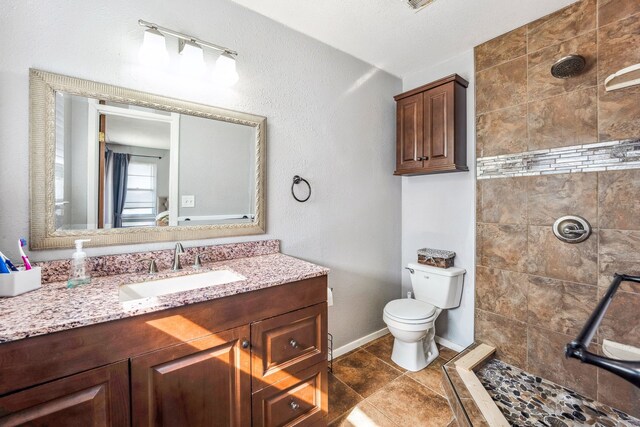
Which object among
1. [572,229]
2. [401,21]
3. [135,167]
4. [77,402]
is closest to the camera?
[77,402]

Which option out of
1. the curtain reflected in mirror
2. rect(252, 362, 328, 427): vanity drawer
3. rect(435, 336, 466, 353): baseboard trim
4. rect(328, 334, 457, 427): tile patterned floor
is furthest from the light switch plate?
rect(435, 336, 466, 353): baseboard trim

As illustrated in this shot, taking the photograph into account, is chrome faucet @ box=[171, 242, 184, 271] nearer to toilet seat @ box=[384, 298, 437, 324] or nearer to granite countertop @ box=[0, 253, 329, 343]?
granite countertop @ box=[0, 253, 329, 343]

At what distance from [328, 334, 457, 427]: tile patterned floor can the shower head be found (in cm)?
220

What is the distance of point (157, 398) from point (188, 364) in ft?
0.46

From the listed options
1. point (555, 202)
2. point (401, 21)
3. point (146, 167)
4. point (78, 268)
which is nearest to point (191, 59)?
point (146, 167)

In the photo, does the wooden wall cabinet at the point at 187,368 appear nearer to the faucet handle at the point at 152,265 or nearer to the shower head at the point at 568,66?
the faucet handle at the point at 152,265

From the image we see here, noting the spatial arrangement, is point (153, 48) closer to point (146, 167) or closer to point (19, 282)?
point (146, 167)

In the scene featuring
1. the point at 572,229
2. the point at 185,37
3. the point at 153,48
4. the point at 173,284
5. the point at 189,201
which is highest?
the point at 185,37

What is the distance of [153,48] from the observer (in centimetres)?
139

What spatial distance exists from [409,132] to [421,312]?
1543mm

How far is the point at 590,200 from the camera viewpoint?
171 centimetres

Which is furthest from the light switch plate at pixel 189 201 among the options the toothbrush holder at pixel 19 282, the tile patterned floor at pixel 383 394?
the tile patterned floor at pixel 383 394

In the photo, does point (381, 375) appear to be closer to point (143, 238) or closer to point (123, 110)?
point (143, 238)

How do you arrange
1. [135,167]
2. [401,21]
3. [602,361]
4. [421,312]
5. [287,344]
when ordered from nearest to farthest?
[602,361], [287,344], [135,167], [401,21], [421,312]
